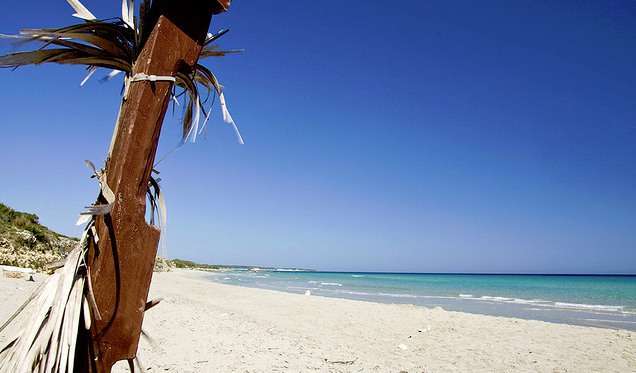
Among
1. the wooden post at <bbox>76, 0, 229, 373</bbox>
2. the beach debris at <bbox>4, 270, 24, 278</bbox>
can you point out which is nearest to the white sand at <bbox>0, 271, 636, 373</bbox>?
the beach debris at <bbox>4, 270, 24, 278</bbox>

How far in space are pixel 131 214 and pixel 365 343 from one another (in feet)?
30.4

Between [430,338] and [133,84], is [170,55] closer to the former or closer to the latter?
[133,84]

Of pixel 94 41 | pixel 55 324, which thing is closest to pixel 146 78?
pixel 94 41

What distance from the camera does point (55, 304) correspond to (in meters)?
1.12

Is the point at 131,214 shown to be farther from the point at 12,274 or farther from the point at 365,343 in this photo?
the point at 12,274

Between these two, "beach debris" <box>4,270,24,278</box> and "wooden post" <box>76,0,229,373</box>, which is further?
"beach debris" <box>4,270,24,278</box>

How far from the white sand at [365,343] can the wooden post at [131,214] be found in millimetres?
4364

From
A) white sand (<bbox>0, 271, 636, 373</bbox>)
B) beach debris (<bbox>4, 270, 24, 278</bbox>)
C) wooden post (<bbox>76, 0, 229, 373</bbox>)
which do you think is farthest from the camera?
beach debris (<bbox>4, 270, 24, 278</bbox>)

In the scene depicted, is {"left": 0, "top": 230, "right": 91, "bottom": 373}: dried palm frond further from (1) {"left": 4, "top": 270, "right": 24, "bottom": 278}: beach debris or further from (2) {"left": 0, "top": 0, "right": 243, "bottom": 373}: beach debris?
(1) {"left": 4, "top": 270, "right": 24, "bottom": 278}: beach debris

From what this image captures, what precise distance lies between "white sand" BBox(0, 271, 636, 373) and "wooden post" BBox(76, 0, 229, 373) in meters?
4.36

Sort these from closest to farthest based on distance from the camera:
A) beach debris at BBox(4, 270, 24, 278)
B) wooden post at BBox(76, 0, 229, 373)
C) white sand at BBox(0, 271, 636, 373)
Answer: wooden post at BBox(76, 0, 229, 373) < white sand at BBox(0, 271, 636, 373) < beach debris at BBox(4, 270, 24, 278)

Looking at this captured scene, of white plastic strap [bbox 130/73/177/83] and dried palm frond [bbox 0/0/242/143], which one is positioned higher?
dried palm frond [bbox 0/0/242/143]

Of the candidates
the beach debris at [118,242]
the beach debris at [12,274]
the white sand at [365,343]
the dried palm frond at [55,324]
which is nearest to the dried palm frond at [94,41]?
the beach debris at [118,242]

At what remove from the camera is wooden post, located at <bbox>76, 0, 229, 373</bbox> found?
→ 107 cm
